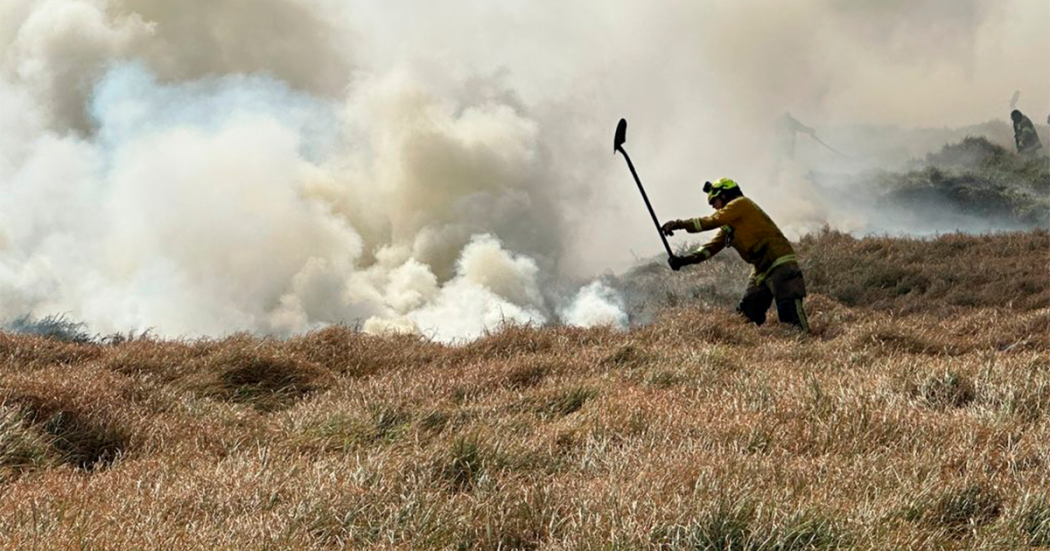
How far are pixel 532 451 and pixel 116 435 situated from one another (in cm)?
223

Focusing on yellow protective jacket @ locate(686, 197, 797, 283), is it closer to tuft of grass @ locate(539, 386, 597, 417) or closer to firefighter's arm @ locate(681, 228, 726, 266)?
firefighter's arm @ locate(681, 228, 726, 266)

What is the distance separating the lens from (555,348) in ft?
24.0

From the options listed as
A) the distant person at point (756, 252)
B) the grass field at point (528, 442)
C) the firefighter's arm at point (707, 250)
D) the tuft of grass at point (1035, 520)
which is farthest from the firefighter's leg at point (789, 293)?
the tuft of grass at point (1035, 520)

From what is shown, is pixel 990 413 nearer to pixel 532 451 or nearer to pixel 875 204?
pixel 532 451

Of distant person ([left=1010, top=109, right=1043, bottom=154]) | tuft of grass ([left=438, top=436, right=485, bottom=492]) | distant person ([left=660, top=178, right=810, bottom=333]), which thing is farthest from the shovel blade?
distant person ([left=1010, top=109, right=1043, bottom=154])

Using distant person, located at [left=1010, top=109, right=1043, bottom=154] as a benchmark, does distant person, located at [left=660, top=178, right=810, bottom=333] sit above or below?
below

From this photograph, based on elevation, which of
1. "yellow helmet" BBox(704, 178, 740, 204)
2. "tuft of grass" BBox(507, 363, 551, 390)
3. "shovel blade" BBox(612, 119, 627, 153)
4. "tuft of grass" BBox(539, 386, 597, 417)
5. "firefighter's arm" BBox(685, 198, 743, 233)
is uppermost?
"shovel blade" BBox(612, 119, 627, 153)

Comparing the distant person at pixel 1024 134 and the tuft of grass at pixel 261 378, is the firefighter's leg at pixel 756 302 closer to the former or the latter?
the tuft of grass at pixel 261 378

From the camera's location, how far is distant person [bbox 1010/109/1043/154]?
37.2 metres

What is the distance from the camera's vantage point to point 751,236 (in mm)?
9352

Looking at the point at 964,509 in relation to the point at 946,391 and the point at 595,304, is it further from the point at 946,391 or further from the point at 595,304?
the point at 595,304

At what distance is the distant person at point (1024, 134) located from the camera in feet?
122

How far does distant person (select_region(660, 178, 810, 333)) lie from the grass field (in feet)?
4.37

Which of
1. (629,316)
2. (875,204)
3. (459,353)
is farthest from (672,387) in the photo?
(875,204)
